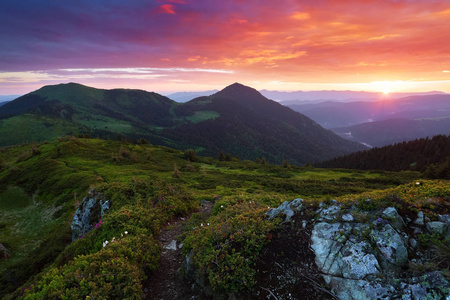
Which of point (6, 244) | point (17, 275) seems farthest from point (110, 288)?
point (6, 244)

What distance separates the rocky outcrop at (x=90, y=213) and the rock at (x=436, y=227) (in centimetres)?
1728

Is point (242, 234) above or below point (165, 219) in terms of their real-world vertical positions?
above

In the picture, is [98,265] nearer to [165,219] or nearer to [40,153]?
[165,219]

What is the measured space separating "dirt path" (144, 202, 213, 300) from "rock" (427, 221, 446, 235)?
7.91 meters

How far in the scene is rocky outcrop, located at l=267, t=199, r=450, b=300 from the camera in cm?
526

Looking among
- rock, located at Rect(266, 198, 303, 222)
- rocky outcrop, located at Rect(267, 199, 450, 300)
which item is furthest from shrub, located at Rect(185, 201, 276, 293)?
rocky outcrop, located at Rect(267, 199, 450, 300)

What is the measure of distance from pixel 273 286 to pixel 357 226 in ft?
11.5

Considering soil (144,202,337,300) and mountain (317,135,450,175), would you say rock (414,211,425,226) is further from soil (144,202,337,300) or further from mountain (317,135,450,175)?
mountain (317,135,450,175)

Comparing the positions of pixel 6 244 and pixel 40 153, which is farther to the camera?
pixel 40 153

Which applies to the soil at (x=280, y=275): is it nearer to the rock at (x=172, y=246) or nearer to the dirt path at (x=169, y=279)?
the dirt path at (x=169, y=279)

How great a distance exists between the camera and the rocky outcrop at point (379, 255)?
526 centimetres

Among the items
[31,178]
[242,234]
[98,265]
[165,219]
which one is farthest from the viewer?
[31,178]

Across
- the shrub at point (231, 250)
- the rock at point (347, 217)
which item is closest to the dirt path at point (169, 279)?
the shrub at point (231, 250)

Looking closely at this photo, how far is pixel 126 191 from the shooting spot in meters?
15.9
